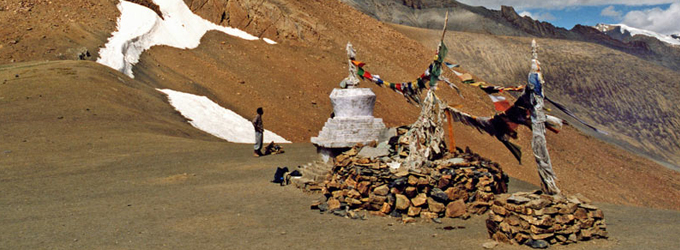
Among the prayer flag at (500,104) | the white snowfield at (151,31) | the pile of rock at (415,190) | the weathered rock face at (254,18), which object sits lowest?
the pile of rock at (415,190)

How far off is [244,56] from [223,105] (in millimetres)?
9580

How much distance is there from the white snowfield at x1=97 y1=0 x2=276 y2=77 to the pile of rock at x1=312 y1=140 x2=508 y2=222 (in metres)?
21.2

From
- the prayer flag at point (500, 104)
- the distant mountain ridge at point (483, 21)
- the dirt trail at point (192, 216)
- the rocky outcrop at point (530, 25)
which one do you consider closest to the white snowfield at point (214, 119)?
the dirt trail at point (192, 216)

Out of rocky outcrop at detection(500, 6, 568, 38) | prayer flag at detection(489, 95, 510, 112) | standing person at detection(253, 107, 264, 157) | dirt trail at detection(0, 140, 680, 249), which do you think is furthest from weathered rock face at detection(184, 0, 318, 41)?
rocky outcrop at detection(500, 6, 568, 38)

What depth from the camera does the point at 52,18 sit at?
3244 cm

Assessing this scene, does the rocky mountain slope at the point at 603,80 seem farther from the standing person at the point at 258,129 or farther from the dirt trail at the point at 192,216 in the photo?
the dirt trail at the point at 192,216

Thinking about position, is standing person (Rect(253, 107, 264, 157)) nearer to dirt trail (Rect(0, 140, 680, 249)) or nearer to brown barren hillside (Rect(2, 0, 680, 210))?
dirt trail (Rect(0, 140, 680, 249))

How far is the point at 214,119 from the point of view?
84.1 feet

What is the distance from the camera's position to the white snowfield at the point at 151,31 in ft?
100.0

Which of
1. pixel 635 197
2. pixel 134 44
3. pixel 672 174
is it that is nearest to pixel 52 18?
pixel 134 44

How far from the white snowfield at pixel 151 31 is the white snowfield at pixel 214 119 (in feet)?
12.7

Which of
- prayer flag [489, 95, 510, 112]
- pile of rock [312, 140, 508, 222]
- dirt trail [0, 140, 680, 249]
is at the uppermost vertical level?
prayer flag [489, 95, 510, 112]

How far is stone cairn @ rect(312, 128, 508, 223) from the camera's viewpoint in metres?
9.82

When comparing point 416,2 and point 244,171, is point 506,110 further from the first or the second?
point 416,2
